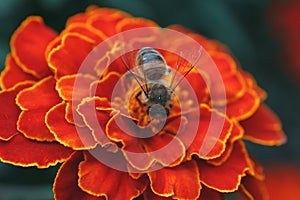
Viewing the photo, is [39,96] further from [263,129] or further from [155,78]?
[263,129]

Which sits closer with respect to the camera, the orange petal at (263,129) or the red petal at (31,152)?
the red petal at (31,152)

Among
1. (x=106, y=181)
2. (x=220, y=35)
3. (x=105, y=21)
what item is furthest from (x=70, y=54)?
(x=220, y=35)

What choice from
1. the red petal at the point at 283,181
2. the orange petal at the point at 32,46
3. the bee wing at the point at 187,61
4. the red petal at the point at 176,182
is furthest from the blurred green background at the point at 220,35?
the bee wing at the point at 187,61

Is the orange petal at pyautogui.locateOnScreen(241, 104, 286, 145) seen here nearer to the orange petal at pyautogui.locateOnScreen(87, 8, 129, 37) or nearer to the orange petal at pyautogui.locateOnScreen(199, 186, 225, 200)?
the orange petal at pyautogui.locateOnScreen(199, 186, 225, 200)

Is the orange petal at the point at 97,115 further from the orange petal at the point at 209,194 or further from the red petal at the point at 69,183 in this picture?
the orange petal at the point at 209,194

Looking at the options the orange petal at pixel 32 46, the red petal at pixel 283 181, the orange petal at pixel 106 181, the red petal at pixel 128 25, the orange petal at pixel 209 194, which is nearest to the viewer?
the orange petal at pixel 106 181

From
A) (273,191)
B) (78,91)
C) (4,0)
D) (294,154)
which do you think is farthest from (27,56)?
(294,154)
